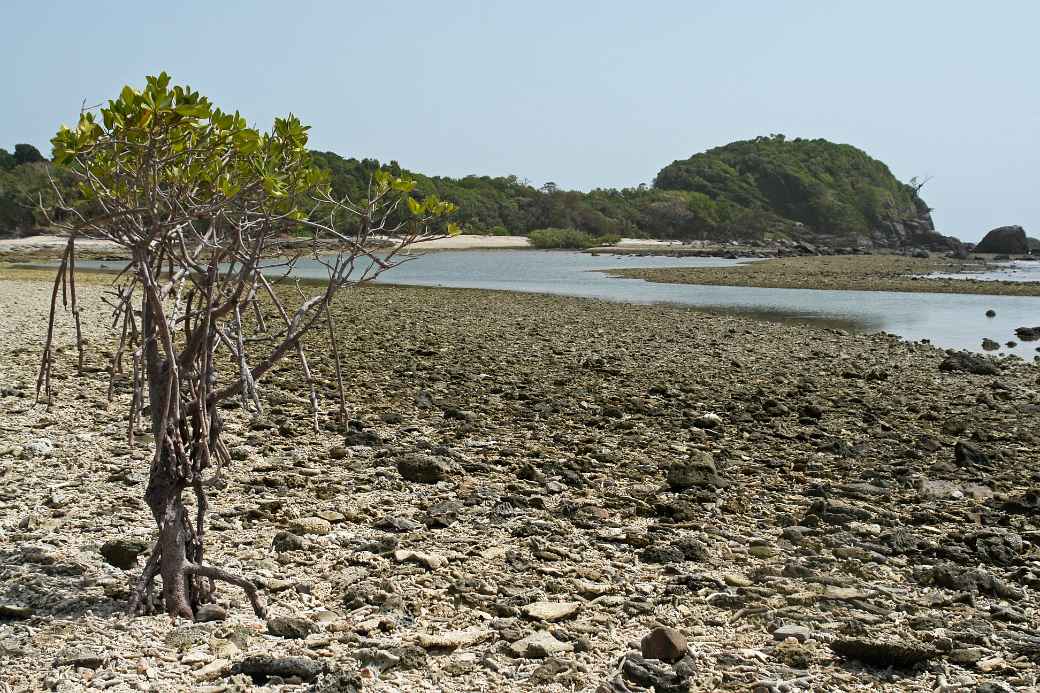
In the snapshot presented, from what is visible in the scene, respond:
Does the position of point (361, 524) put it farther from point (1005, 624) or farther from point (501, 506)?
point (1005, 624)

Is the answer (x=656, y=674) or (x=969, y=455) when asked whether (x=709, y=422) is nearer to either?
→ (x=969, y=455)

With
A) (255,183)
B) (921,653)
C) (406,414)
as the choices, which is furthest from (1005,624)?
(406,414)

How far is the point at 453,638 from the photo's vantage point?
15.7 ft

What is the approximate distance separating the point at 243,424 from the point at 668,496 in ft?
13.5

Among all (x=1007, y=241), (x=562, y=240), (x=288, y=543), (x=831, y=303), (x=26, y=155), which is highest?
(x=26, y=155)

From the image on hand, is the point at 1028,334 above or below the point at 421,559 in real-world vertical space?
Result: above

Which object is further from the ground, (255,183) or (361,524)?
(255,183)

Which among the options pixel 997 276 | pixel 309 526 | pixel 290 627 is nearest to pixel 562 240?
pixel 997 276

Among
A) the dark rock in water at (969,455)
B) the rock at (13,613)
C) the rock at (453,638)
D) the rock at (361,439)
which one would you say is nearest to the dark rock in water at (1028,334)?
the dark rock in water at (969,455)

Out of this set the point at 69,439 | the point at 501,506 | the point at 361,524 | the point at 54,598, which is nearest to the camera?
the point at 54,598

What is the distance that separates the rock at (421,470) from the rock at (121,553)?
8.12 feet

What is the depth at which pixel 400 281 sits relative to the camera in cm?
3897

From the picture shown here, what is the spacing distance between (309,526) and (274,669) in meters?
2.06

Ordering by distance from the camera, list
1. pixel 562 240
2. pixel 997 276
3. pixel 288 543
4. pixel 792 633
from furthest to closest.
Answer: pixel 562 240
pixel 997 276
pixel 288 543
pixel 792 633
